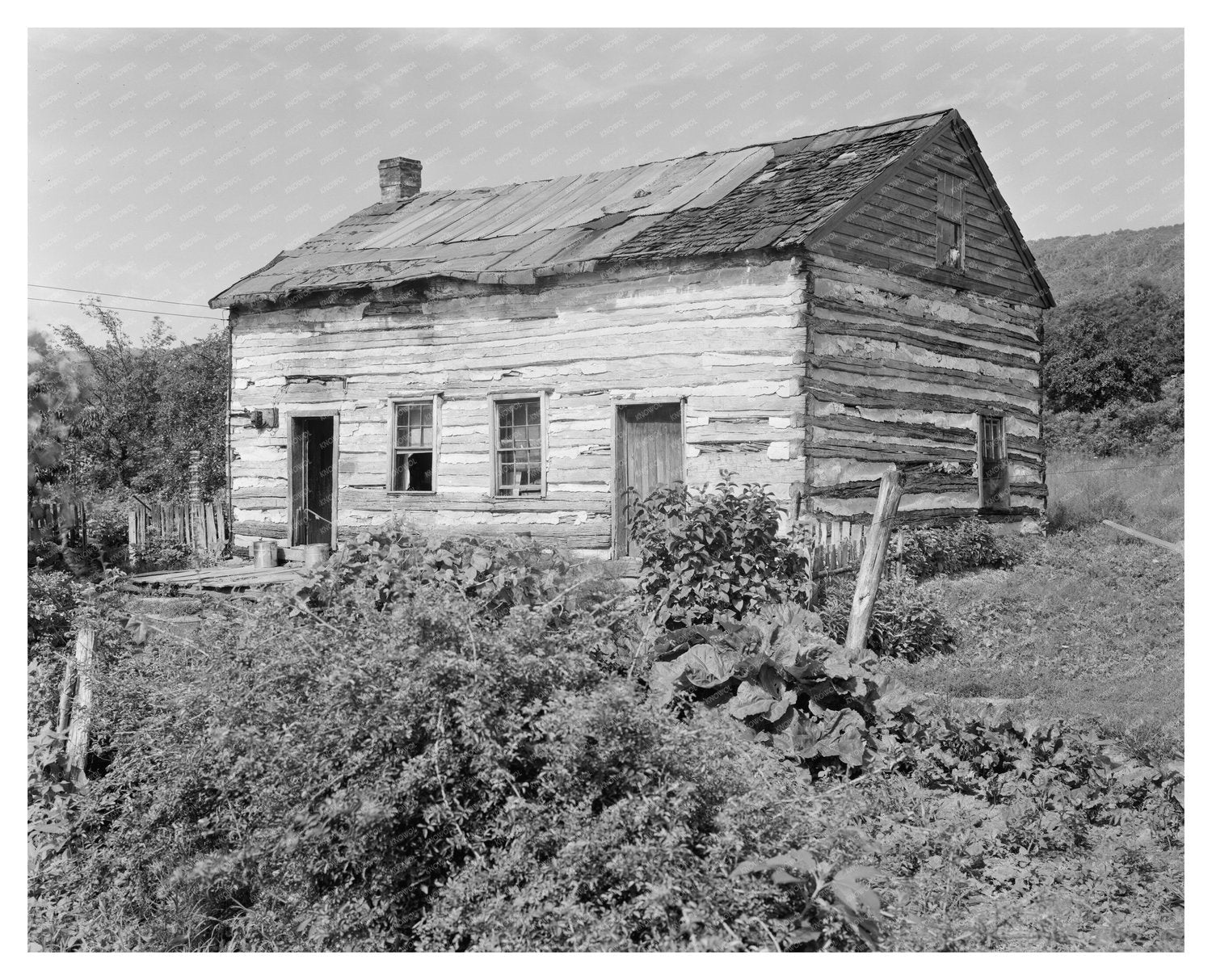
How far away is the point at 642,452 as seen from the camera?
42.3ft

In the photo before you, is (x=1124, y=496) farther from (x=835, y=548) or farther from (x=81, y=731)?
(x=81, y=731)

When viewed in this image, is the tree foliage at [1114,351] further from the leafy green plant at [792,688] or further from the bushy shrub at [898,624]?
the leafy green plant at [792,688]

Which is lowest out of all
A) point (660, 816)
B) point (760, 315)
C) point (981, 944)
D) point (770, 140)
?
point (981, 944)

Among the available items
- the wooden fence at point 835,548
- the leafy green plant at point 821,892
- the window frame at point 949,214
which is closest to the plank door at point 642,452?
the wooden fence at point 835,548

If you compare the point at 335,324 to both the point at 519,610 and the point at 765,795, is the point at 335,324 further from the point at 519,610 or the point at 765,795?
the point at 765,795

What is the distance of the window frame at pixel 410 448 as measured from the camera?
1423cm

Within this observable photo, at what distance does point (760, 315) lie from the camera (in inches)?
474

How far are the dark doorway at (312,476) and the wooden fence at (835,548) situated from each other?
7.70m

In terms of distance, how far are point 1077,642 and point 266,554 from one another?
416 inches

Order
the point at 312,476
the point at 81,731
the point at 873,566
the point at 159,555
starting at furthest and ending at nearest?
the point at 312,476 < the point at 159,555 < the point at 873,566 < the point at 81,731

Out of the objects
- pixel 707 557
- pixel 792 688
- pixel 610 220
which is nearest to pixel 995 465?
pixel 610 220

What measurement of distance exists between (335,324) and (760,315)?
6.33 m

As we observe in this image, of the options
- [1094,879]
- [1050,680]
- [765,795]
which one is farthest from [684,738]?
[1050,680]

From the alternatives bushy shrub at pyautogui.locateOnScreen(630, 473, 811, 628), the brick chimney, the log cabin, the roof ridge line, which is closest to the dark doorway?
the log cabin
